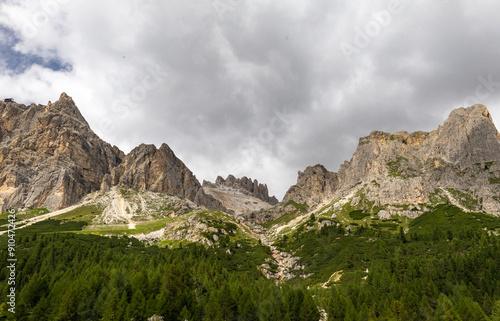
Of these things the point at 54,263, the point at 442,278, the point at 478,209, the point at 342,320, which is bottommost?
the point at 342,320

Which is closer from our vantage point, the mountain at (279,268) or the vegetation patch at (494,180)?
the mountain at (279,268)

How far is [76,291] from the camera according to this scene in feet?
188

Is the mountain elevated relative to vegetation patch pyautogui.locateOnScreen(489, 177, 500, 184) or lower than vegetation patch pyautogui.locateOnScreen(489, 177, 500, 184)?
lower

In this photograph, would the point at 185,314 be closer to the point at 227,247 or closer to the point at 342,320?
the point at 342,320

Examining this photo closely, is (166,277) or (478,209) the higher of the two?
(478,209)

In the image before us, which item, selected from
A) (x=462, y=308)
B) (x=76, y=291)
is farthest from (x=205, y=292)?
(x=462, y=308)

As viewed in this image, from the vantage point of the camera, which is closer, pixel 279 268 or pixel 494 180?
pixel 279 268

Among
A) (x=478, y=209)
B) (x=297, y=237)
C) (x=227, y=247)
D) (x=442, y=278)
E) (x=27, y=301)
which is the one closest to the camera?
(x=27, y=301)

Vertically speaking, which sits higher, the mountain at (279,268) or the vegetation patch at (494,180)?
the vegetation patch at (494,180)

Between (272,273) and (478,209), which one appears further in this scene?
(478,209)

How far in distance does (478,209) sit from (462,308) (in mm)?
153510

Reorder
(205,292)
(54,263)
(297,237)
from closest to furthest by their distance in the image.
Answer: (205,292) < (54,263) < (297,237)

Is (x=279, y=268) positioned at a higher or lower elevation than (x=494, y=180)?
lower

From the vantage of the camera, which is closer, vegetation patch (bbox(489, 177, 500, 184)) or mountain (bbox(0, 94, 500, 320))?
mountain (bbox(0, 94, 500, 320))
